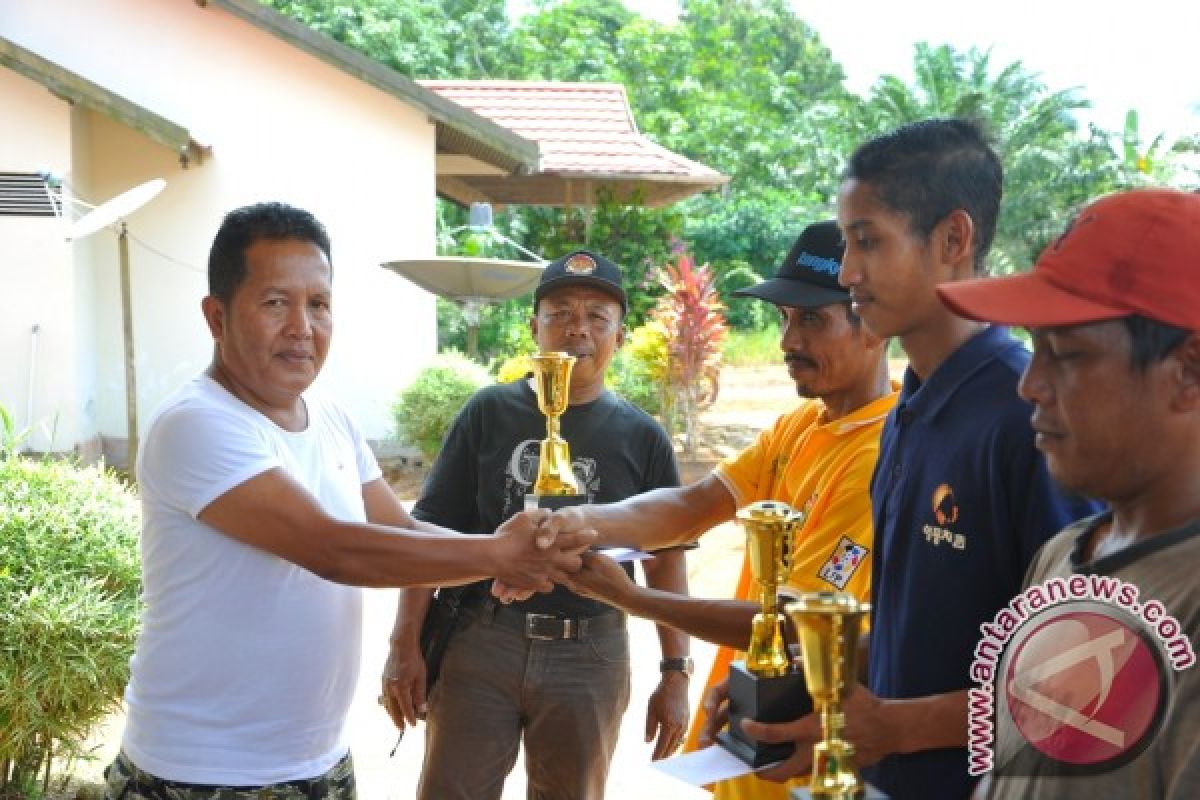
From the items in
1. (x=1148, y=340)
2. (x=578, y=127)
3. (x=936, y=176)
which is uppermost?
(x=578, y=127)

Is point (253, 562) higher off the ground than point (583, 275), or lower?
lower

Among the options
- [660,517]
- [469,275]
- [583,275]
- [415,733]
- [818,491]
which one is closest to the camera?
[818,491]

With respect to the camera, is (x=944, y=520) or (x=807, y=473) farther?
(x=807, y=473)

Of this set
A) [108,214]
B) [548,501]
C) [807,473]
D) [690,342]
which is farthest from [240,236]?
[690,342]

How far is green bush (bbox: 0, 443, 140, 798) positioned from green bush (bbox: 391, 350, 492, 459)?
315 inches

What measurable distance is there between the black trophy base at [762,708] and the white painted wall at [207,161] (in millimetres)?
12166

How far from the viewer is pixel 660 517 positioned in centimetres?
332

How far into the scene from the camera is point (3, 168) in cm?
1246

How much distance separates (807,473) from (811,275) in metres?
0.47

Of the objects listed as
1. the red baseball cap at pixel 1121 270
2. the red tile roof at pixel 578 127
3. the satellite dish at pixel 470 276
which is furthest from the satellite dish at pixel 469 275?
the red baseball cap at pixel 1121 270

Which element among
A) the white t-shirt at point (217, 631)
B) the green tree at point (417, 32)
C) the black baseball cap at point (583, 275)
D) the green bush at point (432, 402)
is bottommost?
A: the green bush at point (432, 402)

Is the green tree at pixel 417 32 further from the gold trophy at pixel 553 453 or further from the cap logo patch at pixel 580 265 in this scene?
the gold trophy at pixel 553 453

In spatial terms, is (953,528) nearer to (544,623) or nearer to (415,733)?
(544,623)

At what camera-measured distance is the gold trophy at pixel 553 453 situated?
313 cm
